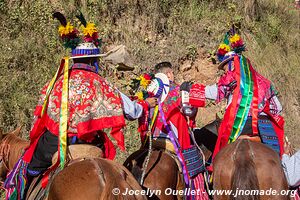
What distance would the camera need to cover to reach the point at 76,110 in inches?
165

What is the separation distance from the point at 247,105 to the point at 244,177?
1.37m

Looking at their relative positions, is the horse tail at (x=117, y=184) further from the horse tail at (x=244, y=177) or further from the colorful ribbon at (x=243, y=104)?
the colorful ribbon at (x=243, y=104)

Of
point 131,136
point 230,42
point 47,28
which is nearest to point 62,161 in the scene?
point 230,42

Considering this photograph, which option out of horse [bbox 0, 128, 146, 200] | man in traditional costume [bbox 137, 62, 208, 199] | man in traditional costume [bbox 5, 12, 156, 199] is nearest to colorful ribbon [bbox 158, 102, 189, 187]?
man in traditional costume [bbox 137, 62, 208, 199]

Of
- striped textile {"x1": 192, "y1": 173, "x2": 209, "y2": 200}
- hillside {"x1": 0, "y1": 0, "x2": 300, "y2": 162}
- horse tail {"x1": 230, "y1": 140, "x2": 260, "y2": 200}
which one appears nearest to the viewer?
horse tail {"x1": 230, "y1": 140, "x2": 260, "y2": 200}

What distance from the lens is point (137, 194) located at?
3.62 metres

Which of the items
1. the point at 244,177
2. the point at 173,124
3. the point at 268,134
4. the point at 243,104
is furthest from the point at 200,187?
the point at 244,177

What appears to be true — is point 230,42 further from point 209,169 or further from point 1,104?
point 1,104

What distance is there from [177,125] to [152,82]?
70cm

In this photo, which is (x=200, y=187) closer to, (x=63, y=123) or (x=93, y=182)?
(x=63, y=123)

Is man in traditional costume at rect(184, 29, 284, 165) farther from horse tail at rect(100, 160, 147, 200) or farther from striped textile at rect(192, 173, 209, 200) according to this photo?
horse tail at rect(100, 160, 147, 200)

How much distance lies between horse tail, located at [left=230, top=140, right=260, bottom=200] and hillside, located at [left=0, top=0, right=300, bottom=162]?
491 cm

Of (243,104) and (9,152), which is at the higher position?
(243,104)

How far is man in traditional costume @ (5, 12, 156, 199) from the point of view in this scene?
417 centimetres
